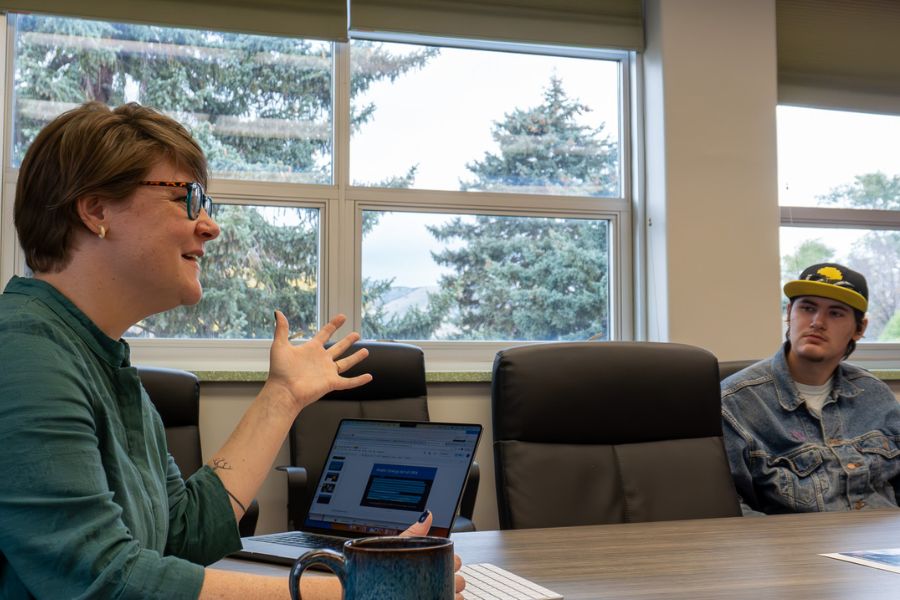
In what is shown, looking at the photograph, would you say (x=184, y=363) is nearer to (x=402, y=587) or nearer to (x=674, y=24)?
(x=674, y=24)

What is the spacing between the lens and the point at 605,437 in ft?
6.93

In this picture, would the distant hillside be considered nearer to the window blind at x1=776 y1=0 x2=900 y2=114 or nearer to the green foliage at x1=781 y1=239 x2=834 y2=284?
the green foliage at x1=781 y1=239 x2=834 y2=284

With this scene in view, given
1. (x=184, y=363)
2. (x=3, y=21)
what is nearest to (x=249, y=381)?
(x=184, y=363)

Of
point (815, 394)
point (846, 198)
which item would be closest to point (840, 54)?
point (846, 198)

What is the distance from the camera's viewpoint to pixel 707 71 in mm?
3598

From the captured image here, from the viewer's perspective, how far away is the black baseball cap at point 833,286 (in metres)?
2.55

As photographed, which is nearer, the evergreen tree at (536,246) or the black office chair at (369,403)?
the black office chair at (369,403)

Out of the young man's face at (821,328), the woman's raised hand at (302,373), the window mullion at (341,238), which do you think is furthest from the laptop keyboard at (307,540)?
the window mullion at (341,238)

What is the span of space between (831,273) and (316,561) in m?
2.31

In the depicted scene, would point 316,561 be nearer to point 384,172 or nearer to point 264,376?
point 264,376

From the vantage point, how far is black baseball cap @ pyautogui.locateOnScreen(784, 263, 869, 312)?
2547 millimetres

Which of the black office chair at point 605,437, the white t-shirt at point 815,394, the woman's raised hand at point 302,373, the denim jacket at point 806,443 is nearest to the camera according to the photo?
the woman's raised hand at point 302,373

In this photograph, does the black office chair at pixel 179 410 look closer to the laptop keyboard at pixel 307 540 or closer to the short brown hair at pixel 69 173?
the laptop keyboard at pixel 307 540

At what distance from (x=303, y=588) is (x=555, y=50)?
318cm
